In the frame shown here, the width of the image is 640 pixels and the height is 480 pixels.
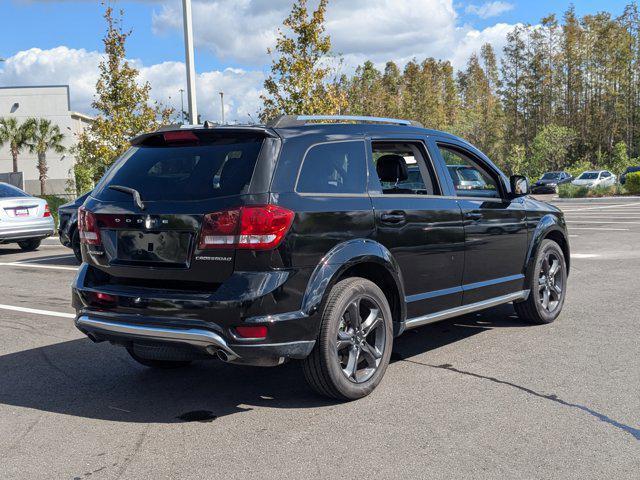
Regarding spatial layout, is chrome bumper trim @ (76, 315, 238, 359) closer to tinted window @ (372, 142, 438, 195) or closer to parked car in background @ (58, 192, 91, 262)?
tinted window @ (372, 142, 438, 195)

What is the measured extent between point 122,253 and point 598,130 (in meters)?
77.9

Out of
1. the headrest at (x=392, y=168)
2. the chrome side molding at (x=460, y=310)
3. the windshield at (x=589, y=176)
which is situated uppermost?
the headrest at (x=392, y=168)

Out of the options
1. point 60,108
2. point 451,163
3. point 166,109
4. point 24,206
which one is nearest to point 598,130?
point 60,108

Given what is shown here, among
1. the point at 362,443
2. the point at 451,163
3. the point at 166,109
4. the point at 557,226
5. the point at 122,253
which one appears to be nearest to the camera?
Result: the point at 362,443

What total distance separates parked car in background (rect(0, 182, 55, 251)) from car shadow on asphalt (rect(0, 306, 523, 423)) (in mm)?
9267

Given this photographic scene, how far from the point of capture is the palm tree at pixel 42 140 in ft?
195

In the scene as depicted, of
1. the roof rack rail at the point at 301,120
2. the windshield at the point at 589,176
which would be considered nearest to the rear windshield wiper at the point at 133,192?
the roof rack rail at the point at 301,120

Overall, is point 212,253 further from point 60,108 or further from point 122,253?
point 60,108

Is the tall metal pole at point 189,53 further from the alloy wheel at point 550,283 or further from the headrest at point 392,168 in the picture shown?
the headrest at point 392,168

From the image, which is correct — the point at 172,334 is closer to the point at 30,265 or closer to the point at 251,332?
the point at 251,332

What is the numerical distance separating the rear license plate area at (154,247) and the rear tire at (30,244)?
40.8ft

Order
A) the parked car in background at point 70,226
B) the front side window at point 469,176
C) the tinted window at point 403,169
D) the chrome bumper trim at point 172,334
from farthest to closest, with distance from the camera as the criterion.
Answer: the parked car in background at point 70,226, the front side window at point 469,176, the tinted window at point 403,169, the chrome bumper trim at point 172,334

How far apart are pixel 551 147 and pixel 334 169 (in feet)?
208

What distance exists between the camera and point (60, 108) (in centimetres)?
6419
